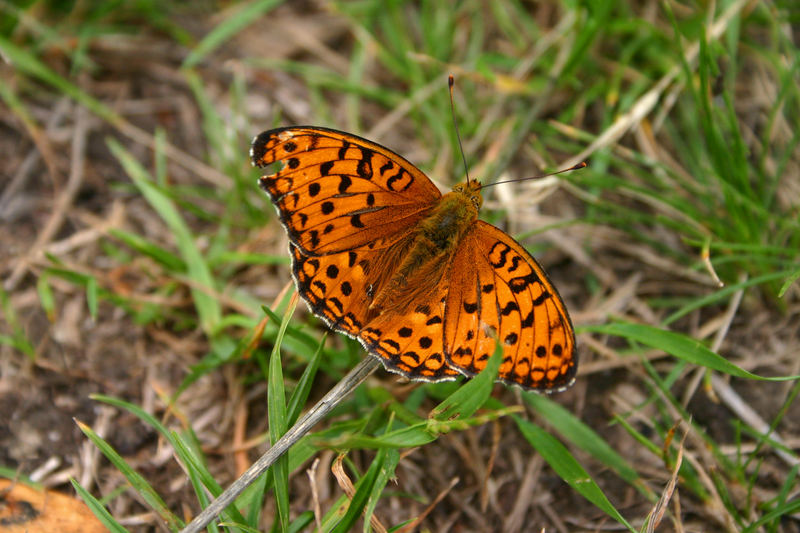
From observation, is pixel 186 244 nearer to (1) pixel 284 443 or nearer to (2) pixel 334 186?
(2) pixel 334 186

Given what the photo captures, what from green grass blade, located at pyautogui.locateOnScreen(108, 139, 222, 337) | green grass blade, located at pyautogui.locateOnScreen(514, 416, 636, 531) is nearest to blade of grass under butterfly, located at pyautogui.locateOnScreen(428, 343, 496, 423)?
green grass blade, located at pyautogui.locateOnScreen(514, 416, 636, 531)

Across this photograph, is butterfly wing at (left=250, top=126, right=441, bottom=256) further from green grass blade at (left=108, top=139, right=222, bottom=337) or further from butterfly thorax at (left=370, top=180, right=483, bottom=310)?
green grass blade at (left=108, top=139, right=222, bottom=337)

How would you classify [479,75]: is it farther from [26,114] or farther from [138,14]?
[26,114]

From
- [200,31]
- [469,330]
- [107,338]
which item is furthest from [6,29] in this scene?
[469,330]

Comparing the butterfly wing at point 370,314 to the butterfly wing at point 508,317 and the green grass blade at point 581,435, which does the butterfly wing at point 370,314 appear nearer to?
the butterfly wing at point 508,317

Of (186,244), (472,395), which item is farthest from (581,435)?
(186,244)

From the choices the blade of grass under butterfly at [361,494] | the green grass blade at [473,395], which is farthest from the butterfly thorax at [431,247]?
the blade of grass under butterfly at [361,494]

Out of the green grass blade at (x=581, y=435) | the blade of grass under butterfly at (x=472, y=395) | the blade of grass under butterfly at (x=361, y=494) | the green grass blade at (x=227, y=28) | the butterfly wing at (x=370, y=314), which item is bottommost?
the green grass blade at (x=581, y=435)
